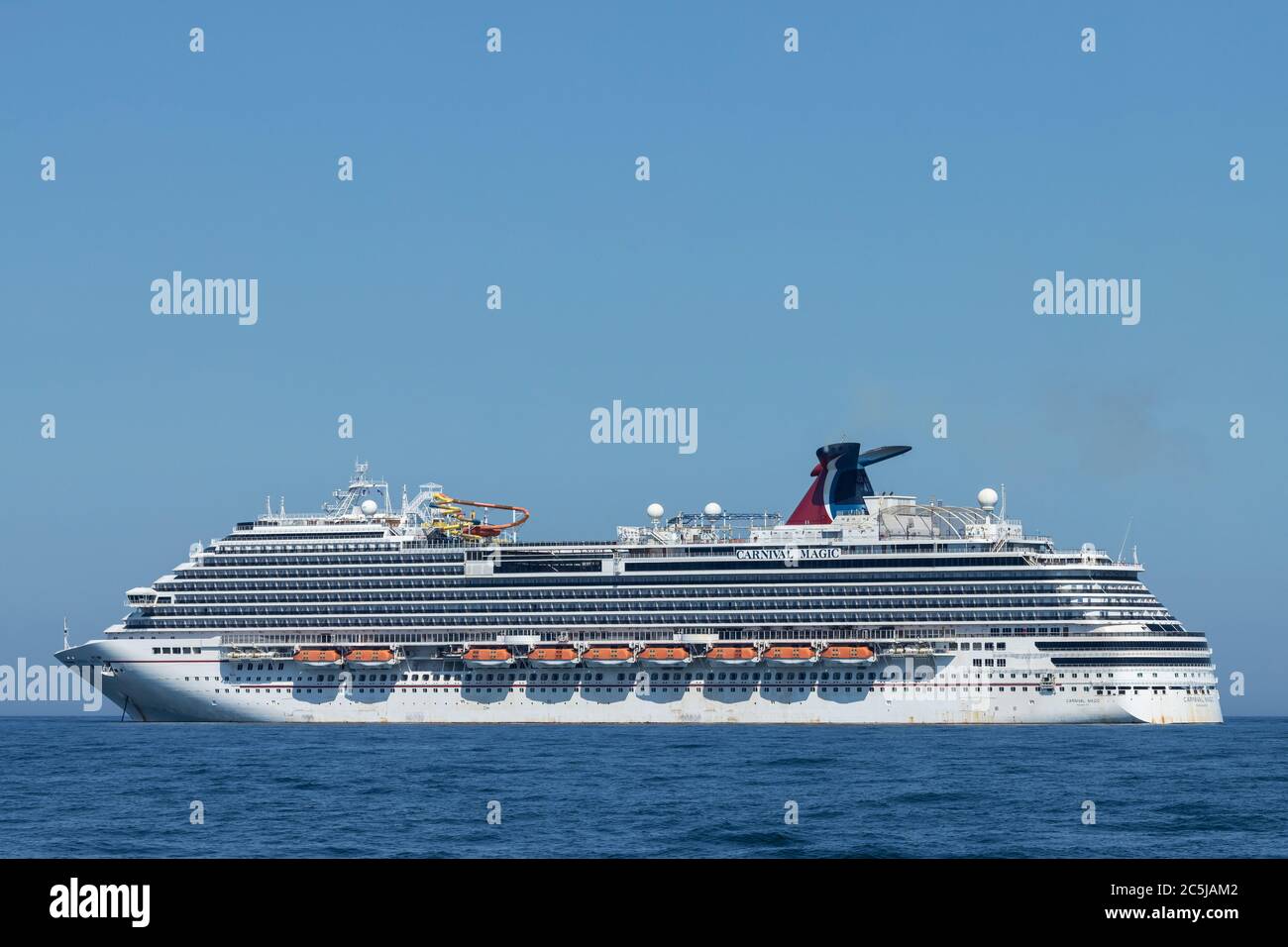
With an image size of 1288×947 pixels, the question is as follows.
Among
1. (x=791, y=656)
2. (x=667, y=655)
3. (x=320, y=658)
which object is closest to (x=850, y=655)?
(x=791, y=656)

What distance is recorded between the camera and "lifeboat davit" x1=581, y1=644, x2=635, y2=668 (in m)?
96.0

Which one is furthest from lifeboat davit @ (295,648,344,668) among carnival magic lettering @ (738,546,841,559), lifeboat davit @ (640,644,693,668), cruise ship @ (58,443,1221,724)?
carnival magic lettering @ (738,546,841,559)

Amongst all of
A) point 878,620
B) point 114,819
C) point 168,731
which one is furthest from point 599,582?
point 114,819

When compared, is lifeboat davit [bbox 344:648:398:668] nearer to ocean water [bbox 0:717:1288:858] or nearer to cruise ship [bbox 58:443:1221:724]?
cruise ship [bbox 58:443:1221:724]

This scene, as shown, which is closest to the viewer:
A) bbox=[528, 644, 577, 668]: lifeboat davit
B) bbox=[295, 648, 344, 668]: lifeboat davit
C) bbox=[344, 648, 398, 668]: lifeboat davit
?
bbox=[528, 644, 577, 668]: lifeboat davit

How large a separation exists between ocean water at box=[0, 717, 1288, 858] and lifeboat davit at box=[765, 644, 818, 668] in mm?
11802

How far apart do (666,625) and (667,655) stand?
2.27 metres

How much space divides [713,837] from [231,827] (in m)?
13.4

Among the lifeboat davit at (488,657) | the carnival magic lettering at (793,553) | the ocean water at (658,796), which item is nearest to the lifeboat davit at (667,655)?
the carnival magic lettering at (793,553)

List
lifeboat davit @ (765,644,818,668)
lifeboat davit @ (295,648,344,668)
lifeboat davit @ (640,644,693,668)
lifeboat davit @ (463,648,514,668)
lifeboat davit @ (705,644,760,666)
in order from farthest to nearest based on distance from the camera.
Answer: lifeboat davit @ (295,648,344,668) < lifeboat davit @ (463,648,514,668) < lifeboat davit @ (640,644,693,668) < lifeboat davit @ (705,644,760,666) < lifeboat davit @ (765,644,818,668)

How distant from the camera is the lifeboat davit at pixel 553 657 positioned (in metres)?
96.5

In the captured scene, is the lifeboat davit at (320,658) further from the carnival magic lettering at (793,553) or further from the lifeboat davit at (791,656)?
the lifeboat davit at (791,656)

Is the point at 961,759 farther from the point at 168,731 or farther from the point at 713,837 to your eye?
the point at 168,731

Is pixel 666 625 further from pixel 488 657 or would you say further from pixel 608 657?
pixel 488 657
